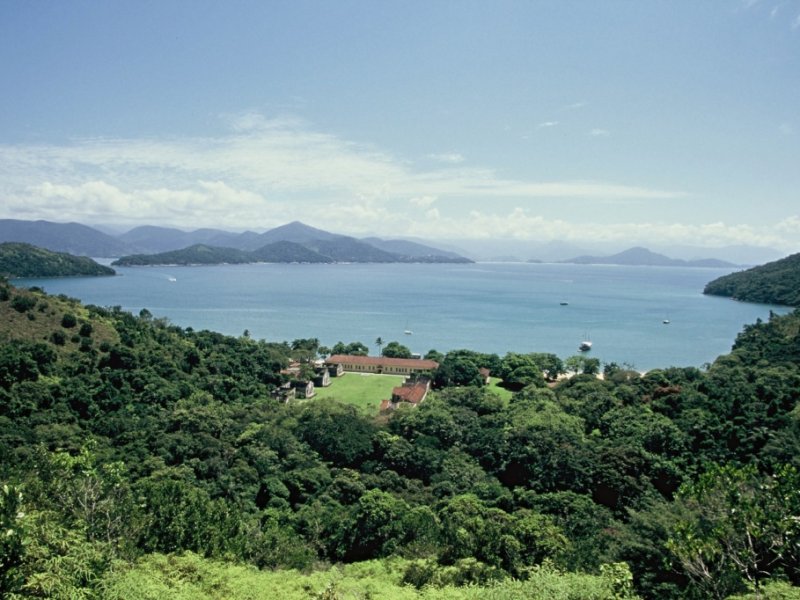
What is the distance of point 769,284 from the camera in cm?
8088

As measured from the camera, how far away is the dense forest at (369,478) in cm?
774

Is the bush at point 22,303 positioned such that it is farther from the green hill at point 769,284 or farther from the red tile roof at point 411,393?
the green hill at point 769,284

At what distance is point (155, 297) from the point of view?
84.8 metres

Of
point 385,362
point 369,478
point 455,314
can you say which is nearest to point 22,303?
point 385,362

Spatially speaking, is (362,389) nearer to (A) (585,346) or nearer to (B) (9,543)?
(A) (585,346)

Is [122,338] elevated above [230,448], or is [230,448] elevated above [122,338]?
[122,338]

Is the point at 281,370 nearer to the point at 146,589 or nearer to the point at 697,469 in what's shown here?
the point at 697,469

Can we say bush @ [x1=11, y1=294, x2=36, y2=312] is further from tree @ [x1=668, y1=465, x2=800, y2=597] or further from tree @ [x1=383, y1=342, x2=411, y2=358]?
tree @ [x1=668, y1=465, x2=800, y2=597]

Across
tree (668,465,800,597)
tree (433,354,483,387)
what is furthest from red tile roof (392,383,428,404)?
tree (668,465,800,597)

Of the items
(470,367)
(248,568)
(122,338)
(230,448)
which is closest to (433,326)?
(470,367)

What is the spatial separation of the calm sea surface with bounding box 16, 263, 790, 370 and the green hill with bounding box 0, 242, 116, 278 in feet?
10.2

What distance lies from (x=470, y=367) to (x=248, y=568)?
25.7m

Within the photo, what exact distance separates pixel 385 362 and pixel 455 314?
34982 mm

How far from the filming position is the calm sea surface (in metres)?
53.8
